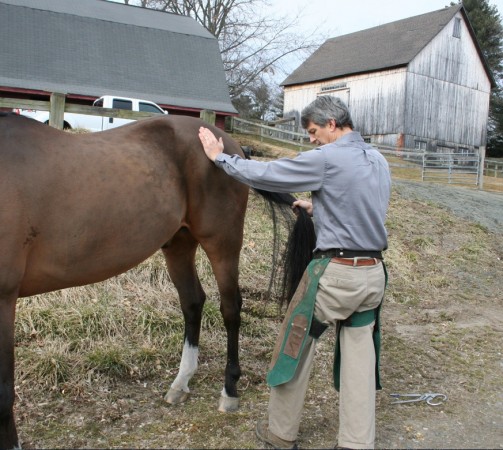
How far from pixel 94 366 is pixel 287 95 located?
103 ft

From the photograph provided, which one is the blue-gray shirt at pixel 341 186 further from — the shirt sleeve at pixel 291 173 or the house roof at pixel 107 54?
the house roof at pixel 107 54

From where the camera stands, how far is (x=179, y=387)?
3885mm

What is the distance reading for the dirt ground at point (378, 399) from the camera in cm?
332

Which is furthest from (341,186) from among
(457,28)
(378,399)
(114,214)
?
(457,28)

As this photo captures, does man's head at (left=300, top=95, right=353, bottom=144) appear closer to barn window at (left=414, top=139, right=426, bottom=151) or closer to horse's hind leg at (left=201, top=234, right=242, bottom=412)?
horse's hind leg at (left=201, top=234, right=242, bottom=412)

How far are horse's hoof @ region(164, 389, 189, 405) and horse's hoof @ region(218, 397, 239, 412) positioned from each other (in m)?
0.28

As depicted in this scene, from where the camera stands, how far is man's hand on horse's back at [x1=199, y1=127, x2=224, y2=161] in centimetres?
356

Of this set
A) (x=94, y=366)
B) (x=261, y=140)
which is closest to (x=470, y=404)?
(x=94, y=366)

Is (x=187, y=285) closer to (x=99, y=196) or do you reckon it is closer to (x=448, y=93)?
(x=99, y=196)

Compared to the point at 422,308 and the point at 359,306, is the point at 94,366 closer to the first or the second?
the point at 359,306

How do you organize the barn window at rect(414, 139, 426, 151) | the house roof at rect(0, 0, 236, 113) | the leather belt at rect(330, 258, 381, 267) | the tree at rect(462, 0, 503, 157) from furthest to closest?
the tree at rect(462, 0, 503, 157)
the barn window at rect(414, 139, 426, 151)
the house roof at rect(0, 0, 236, 113)
the leather belt at rect(330, 258, 381, 267)

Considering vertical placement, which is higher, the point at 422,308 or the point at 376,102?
the point at 376,102

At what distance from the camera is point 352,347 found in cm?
295

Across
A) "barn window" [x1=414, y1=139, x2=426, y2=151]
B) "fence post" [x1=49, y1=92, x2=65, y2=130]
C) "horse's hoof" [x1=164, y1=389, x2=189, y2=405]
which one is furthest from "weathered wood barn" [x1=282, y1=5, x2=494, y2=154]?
"horse's hoof" [x1=164, y1=389, x2=189, y2=405]
